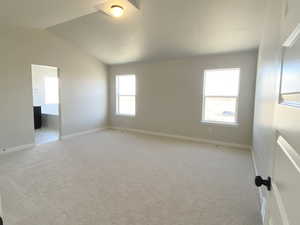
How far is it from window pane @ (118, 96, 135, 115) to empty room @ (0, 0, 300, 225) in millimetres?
57

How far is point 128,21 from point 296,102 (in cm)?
339

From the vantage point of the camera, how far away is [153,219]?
1.82 meters

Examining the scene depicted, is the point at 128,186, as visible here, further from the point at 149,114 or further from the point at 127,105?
the point at 127,105

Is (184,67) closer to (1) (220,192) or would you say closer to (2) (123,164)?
(2) (123,164)

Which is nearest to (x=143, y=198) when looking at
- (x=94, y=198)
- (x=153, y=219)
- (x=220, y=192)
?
(x=153, y=219)

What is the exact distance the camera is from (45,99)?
6.77 meters

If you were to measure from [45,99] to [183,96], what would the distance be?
5.40 meters

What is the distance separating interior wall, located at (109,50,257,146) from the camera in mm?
4059

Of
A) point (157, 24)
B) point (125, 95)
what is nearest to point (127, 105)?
point (125, 95)

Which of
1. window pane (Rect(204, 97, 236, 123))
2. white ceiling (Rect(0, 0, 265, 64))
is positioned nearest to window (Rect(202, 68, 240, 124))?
window pane (Rect(204, 97, 236, 123))

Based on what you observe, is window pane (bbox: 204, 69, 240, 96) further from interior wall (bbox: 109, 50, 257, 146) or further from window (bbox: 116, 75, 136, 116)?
window (bbox: 116, 75, 136, 116)

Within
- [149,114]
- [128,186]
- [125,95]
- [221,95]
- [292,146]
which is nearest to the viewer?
[292,146]

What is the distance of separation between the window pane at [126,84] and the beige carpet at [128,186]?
8.13 ft

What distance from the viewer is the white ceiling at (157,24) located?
273 centimetres
